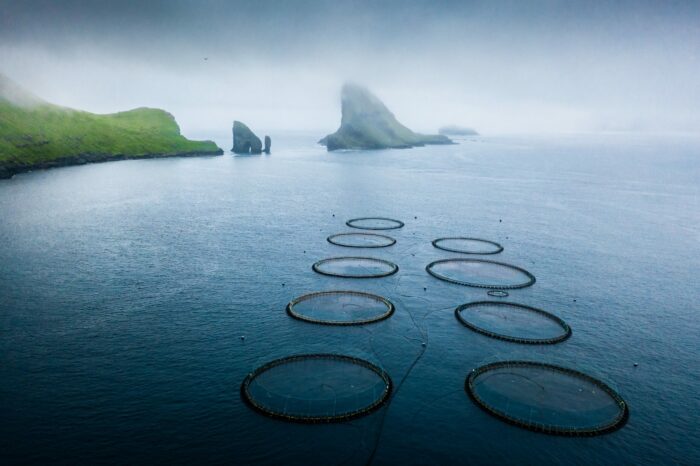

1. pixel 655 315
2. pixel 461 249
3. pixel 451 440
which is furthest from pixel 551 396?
pixel 461 249

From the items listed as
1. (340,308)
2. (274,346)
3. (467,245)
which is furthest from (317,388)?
(467,245)

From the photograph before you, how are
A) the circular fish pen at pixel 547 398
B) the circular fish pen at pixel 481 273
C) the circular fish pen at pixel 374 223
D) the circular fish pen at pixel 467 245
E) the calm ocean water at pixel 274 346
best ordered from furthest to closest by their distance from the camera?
1. the circular fish pen at pixel 374 223
2. the circular fish pen at pixel 467 245
3. the circular fish pen at pixel 481 273
4. the circular fish pen at pixel 547 398
5. the calm ocean water at pixel 274 346

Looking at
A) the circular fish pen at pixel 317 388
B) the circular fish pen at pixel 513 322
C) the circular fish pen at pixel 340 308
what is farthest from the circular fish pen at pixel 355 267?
the circular fish pen at pixel 317 388

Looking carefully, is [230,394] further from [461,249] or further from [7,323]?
[461,249]

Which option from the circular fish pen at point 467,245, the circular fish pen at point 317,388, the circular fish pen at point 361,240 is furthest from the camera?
the circular fish pen at point 361,240

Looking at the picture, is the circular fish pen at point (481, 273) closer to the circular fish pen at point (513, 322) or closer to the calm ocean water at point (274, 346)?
the calm ocean water at point (274, 346)

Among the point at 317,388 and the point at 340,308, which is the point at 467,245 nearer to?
the point at 340,308
